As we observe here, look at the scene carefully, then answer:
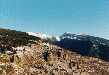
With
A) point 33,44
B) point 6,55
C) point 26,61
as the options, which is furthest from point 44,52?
point 6,55

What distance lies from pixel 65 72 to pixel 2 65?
3249cm

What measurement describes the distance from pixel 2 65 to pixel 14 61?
8.06m

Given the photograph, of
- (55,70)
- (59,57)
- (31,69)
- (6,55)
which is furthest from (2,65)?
(59,57)

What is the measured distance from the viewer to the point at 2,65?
10981cm

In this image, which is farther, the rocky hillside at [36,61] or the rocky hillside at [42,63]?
the rocky hillside at [36,61]

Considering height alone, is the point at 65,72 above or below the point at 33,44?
below

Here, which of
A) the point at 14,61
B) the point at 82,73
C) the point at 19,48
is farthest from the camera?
the point at 82,73

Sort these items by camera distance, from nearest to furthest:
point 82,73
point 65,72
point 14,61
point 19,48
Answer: point 14,61 → point 19,48 → point 65,72 → point 82,73

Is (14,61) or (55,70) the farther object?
(55,70)

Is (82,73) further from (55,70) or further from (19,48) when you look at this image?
(19,48)

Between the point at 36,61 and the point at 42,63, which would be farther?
the point at 42,63

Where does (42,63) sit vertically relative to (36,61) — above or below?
below

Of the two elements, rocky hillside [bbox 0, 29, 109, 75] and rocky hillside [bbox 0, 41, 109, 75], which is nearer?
rocky hillside [bbox 0, 41, 109, 75]

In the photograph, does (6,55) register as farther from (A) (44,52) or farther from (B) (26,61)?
(A) (44,52)
